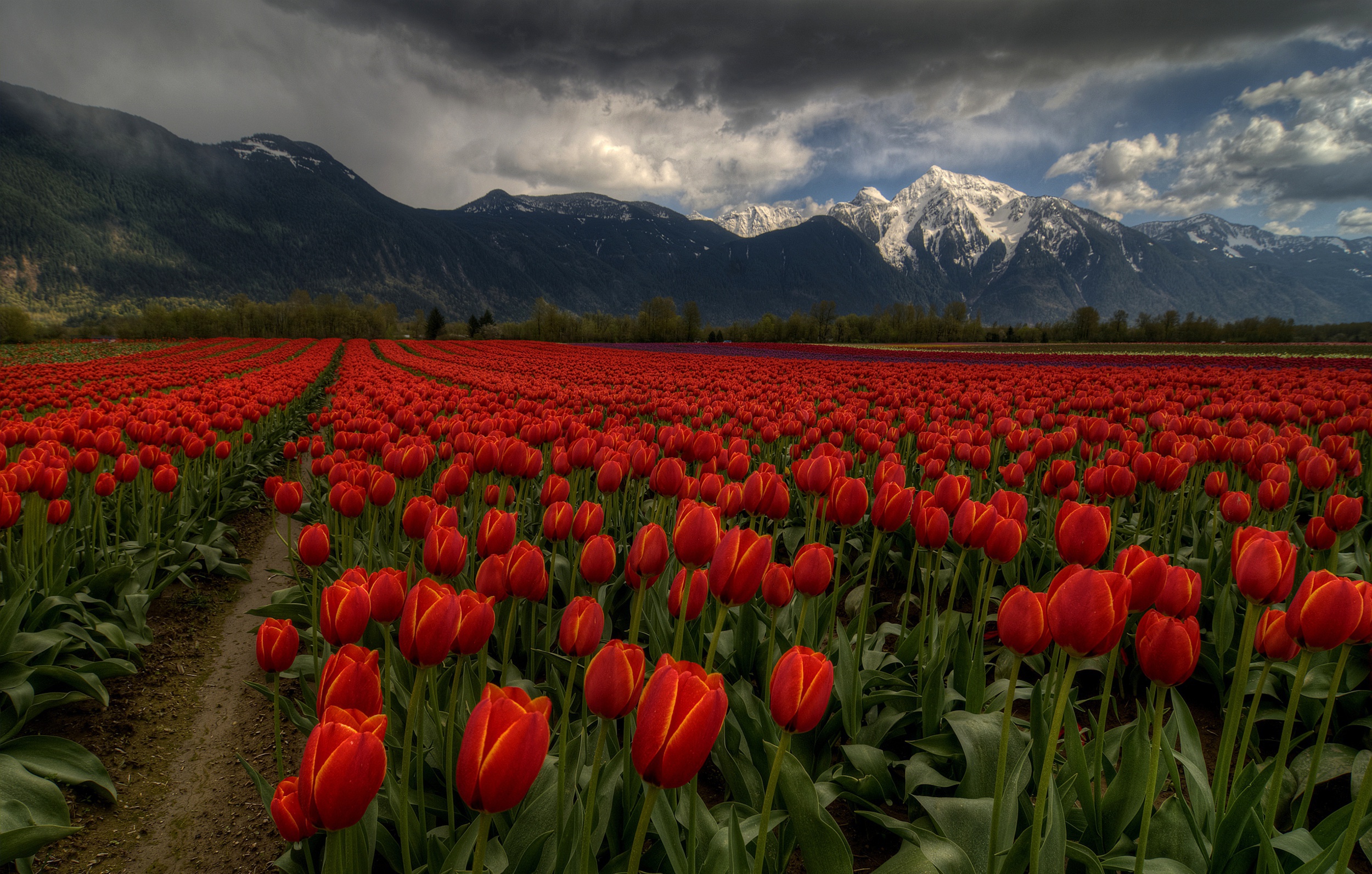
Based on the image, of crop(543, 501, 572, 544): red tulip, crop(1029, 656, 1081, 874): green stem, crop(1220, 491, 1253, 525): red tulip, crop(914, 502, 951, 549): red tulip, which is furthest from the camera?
crop(1220, 491, 1253, 525): red tulip

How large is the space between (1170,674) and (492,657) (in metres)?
2.95

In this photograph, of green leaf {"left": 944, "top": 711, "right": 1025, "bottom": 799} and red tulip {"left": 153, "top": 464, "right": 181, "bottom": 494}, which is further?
red tulip {"left": 153, "top": 464, "right": 181, "bottom": 494}

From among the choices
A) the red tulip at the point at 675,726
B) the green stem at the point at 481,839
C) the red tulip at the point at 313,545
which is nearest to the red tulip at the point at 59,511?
the red tulip at the point at 313,545

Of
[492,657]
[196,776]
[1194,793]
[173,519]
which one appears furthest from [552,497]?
[173,519]

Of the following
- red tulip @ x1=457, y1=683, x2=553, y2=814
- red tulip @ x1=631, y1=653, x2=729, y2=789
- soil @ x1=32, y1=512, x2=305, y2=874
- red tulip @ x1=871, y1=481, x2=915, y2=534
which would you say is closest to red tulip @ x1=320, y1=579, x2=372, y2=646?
red tulip @ x1=457, y1=683, x2=553, y2=814

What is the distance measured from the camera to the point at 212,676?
3.82 metres

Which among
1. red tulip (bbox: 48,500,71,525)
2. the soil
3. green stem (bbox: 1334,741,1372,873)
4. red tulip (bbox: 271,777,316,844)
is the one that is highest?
green stem (bbox: 1334,741,1372,873)

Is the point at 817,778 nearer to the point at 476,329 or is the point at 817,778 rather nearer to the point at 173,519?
the point at 173,519

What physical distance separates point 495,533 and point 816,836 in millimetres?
1467

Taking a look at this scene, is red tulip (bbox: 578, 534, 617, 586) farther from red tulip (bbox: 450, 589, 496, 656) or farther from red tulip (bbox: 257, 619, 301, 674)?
red tulip (bbox: 257, 619, 301, 674)

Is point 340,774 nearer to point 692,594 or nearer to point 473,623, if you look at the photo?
point 473,623

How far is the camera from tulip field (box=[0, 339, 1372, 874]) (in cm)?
151

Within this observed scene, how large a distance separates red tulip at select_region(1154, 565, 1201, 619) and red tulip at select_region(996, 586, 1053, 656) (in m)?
0.51

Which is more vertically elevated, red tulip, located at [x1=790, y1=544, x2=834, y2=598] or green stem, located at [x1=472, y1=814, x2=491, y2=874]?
red tulip, located at [x1=790, y1=544, x2=834, y2=598]
